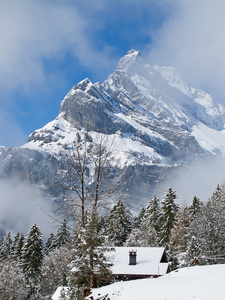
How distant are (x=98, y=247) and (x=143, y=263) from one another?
15300 mm

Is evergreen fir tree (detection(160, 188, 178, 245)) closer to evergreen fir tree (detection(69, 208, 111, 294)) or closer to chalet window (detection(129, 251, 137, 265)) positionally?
chalet window (detection(129, 251, 137, 265))

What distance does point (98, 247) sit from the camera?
13.5 metres

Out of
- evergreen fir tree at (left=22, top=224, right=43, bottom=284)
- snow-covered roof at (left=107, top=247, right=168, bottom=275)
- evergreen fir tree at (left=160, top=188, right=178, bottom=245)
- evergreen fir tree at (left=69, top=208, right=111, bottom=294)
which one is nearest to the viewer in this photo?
evergreen fir tree at (left=69, top=208, right=111, bottom=294)

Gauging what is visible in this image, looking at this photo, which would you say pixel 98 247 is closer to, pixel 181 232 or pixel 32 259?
pixel 32 259

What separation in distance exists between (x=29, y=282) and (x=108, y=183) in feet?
107

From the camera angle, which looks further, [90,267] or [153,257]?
[153,257]

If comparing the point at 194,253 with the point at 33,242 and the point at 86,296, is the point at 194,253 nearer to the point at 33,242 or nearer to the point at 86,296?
the point at 86,296

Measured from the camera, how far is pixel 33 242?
40.4 m

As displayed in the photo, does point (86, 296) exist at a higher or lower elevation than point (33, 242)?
lower

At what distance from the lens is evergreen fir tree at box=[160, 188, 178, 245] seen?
137 ft

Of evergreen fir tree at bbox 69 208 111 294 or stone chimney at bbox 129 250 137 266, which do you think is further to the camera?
stone chimney at bbox 129 250 137 266

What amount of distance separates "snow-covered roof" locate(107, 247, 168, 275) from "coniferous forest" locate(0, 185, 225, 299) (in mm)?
2761

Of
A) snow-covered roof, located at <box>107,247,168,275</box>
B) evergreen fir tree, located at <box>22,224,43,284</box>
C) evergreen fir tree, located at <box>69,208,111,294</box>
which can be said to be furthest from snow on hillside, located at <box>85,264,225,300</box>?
evergreen fir tree, located at <box>22,224,43,284</box>

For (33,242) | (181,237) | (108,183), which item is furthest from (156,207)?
(108,183)
